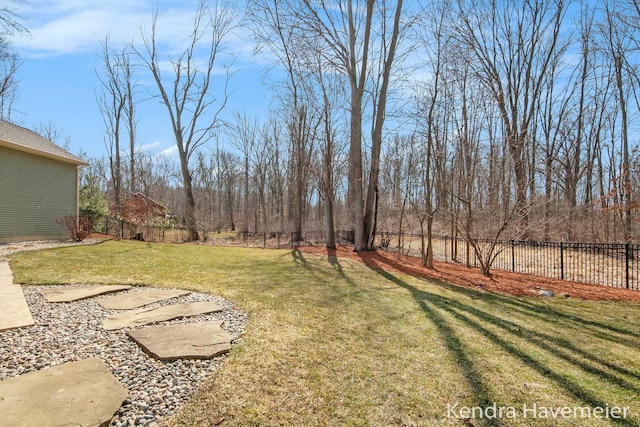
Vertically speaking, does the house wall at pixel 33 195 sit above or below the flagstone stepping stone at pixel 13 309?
above

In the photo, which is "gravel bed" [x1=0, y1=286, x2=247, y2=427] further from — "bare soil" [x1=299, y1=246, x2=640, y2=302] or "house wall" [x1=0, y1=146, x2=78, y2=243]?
"house wall" [x1=0, y1=146, x2=78, y2=243]

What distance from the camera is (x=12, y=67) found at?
16.0m

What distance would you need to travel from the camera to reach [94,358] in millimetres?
2328

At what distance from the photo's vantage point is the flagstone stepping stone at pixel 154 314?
3.05 metres

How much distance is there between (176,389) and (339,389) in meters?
1.04

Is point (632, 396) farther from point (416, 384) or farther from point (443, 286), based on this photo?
point (443, 286)

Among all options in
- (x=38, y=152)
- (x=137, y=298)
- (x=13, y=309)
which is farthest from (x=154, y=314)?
(x=38, y=152)

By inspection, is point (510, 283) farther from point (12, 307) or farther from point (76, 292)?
point (12, 307)

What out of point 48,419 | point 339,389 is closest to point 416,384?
point 339,389

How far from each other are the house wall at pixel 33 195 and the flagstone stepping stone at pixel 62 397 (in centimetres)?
1097

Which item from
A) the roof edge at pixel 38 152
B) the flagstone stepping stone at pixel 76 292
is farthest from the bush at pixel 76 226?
the flagstone stepping stone at pixel 76 292

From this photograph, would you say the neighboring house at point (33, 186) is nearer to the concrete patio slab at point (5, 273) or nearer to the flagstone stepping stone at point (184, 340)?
the concrete patio slab at point (5, 273)

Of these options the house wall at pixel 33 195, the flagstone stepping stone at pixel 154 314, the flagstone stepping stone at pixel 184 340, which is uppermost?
the house wall at pixel 33 195

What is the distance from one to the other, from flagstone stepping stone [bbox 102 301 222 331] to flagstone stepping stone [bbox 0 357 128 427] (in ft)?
2.80
